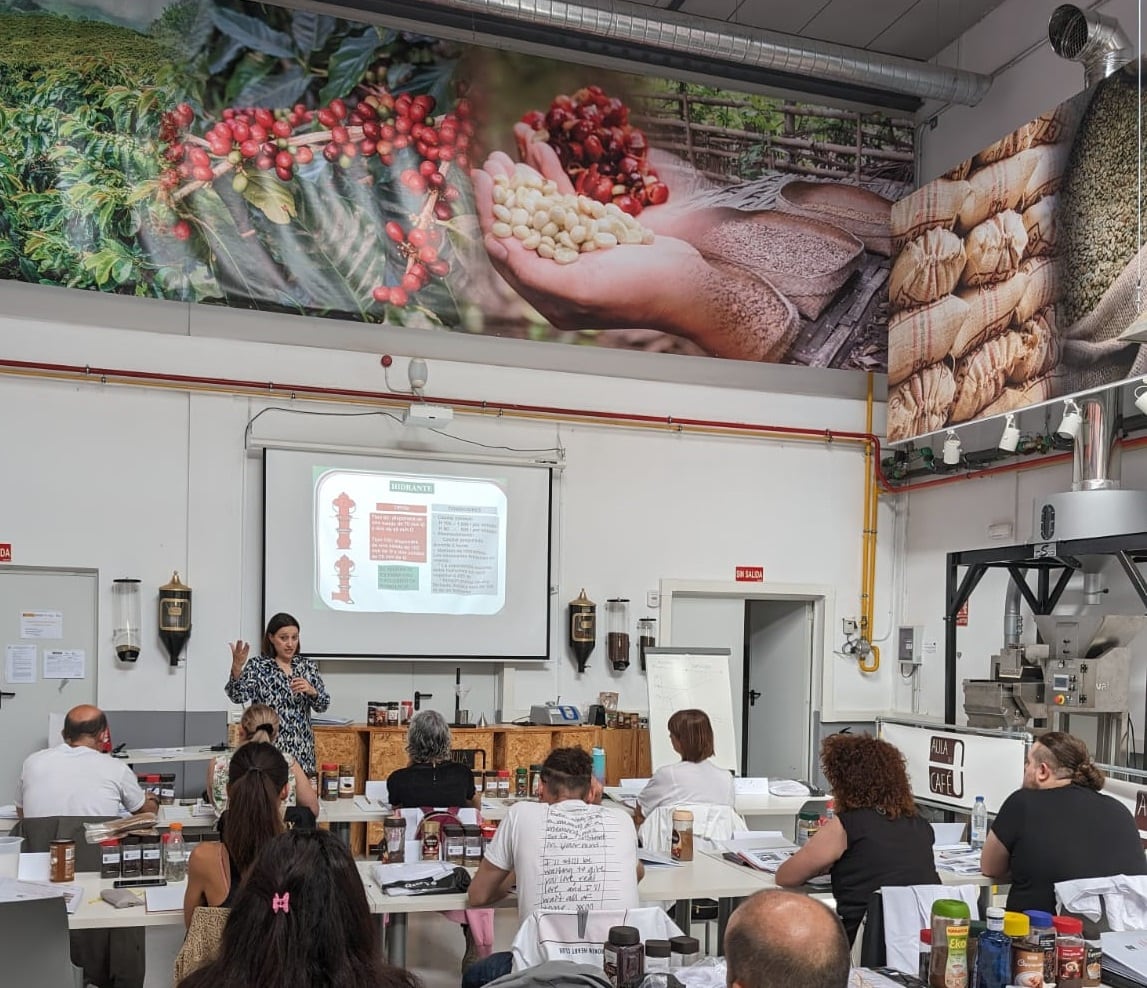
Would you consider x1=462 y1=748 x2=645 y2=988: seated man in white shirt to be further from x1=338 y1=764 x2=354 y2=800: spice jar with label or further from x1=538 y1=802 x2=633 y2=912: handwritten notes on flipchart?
x1=338 y1=764 x2=354 y2=800: spice jar with label

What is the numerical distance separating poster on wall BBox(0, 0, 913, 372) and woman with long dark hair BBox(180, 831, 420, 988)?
651 cm

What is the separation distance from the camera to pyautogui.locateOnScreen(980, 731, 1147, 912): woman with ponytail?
3.67 meters

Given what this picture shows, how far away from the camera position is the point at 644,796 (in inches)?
203

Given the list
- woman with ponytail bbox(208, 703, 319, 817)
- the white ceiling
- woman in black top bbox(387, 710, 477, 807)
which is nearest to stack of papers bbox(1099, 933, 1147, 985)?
woman in black top bbox(387, 710, 477, 807)

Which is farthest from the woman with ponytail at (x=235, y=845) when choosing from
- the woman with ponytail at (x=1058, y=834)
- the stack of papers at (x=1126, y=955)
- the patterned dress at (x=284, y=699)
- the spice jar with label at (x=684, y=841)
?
the patterned dress at (x=284, y=699)

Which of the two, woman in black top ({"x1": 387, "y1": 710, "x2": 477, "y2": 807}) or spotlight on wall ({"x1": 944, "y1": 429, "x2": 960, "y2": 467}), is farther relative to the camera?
spotlight on wall ({"x1": 944, "y1": 429, "x2": 960, "y2": 467})

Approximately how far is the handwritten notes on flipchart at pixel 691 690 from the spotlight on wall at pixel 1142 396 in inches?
127

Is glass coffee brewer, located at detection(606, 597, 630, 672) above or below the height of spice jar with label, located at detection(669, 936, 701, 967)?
above

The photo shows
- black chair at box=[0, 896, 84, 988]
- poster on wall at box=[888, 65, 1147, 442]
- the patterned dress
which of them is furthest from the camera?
poster on wall at box=[888, 65, 1147, 442]

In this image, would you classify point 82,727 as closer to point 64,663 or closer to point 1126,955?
point 64,663

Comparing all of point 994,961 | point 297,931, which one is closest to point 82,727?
point 297,931

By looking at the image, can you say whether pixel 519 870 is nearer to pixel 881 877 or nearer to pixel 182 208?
pixel 881 877

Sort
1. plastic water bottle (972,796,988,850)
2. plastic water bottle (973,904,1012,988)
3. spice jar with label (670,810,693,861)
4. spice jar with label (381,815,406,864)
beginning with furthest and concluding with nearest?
plastic water bottle (972,796,988,850), spice jar with label (670,810,693,861), spice jar with label (381,815,406,864), plastic water bottle (973,904,1012,988)

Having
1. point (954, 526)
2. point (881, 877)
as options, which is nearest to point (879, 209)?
point (954, 526)
